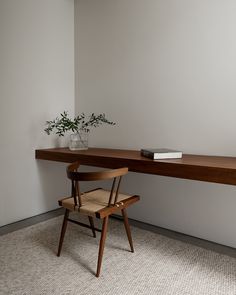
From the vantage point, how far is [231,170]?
1.29 metres

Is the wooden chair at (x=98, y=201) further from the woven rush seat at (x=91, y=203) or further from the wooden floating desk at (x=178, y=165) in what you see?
the wooden floating desk at (x=178, y=165)

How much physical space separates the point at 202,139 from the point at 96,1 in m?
1.72

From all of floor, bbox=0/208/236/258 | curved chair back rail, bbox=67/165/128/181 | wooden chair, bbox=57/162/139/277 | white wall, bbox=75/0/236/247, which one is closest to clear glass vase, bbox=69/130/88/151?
white wall, bbox=75/0/236/247

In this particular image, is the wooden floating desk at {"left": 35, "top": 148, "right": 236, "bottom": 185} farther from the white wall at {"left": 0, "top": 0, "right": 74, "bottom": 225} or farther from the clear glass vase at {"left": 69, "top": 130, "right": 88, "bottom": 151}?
the white wall at {"left": 0, "top": 0, "right": 74, "bottom": 225}

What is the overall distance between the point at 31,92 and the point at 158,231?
1704 mm

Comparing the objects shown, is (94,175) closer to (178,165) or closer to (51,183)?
(178,165)

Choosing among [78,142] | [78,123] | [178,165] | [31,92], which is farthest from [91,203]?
[31,92]

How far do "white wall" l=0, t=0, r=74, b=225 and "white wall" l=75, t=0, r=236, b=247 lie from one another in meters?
0.26

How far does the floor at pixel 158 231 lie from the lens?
5.88 ft

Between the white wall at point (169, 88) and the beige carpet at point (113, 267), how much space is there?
31 centimetres

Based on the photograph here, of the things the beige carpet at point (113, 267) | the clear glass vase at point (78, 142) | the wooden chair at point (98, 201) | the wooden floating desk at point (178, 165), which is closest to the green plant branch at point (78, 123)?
the clear glass vase at point (78, 142)

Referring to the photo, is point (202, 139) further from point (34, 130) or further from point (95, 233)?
point (34, 130)

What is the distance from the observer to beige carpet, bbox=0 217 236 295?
1375 mm

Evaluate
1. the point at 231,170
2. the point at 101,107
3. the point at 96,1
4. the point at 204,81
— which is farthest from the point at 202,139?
the point at 96,1
